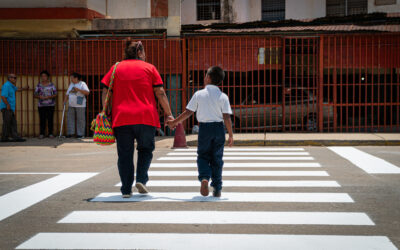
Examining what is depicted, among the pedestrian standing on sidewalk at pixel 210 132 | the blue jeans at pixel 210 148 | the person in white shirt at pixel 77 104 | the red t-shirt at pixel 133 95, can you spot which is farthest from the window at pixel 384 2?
the red t-shirt at pixel 133 95

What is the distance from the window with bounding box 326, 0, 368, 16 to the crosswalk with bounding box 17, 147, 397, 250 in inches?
665

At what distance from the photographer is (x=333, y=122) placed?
16.5 metres

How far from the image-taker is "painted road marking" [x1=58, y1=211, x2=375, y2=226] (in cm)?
527

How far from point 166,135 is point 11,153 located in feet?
17.3

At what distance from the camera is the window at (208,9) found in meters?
26.1

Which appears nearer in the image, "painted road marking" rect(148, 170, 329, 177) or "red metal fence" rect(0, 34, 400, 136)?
"painted road marking" rect(148, 170, 329, 177)

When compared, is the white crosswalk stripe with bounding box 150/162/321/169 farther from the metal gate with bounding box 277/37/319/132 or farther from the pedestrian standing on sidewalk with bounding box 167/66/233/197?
the metal gate with bounding box 277/37/319/132

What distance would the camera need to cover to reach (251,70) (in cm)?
1645

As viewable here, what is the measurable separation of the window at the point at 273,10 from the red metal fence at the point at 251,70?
9020mm

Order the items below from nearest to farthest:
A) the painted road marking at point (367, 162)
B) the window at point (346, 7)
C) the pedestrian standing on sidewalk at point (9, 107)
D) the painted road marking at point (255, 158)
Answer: the painted road marking at point (367, 162) < the painted road marking at point (255, 158) < the pedestrian standing on sidewalk at point (9, 107) < the window at point (346, 7)

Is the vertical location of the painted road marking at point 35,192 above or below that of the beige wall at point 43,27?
below

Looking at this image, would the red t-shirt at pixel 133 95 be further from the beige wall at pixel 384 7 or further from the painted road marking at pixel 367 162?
the beige wall at pixel 384 7

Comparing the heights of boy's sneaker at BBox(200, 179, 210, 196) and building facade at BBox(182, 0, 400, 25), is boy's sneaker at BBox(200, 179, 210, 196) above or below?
below

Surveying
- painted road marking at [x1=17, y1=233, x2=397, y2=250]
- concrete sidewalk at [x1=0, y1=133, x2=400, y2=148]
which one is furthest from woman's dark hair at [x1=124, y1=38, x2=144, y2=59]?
concrete sidewalk at [x1=0, y1=133, x2=400, y2=148]
